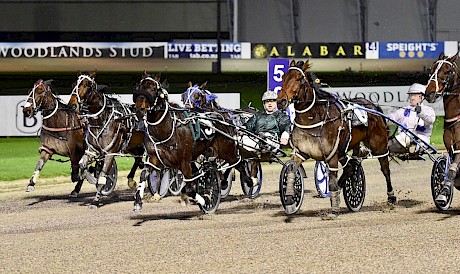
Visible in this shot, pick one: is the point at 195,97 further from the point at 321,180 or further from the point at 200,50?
the point at 200,50

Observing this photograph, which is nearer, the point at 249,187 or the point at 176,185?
the point at 249,187

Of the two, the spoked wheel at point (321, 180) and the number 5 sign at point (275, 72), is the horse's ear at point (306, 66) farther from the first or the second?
the number 5 sign at point (275, 72)

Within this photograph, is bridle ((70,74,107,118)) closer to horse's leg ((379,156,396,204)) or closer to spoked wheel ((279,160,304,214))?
spoked wheel ((279,160,304,214))

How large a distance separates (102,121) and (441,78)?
500 cm

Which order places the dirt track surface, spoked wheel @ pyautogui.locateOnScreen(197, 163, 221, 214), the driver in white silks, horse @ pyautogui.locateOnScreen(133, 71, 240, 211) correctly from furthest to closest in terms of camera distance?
1. the driver in white silks
2. spoked wheel @ pyautogui.locateOnScreen(197, 163, 221, 214)
3. horse @ pyautogui.locateOnScreen(133, 71, 240, 211)
4. the dirt track surface

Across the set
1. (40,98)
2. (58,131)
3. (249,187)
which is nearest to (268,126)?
(249,187)

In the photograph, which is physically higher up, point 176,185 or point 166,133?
point 166,133

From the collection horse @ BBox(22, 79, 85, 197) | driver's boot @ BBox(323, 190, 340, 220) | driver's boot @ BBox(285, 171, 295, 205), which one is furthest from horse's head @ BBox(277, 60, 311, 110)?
horse @ BBox(22, 79, 85, 197)

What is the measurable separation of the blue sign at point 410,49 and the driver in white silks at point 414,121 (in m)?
29.1

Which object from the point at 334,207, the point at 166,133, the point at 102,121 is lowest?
the point at 334,207

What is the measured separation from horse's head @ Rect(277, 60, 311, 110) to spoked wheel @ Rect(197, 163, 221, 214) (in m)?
1.58

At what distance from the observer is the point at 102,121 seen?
613 inches

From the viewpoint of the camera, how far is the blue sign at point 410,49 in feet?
143

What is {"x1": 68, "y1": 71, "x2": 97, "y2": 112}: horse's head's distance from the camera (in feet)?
50.0
